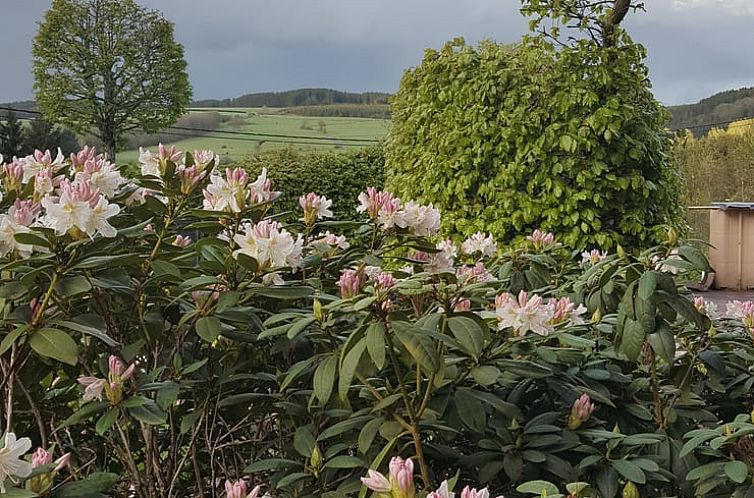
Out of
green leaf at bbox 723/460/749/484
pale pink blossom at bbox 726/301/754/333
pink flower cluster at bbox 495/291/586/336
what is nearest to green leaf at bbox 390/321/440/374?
pink flower cluster at bbox 495/291/586/336

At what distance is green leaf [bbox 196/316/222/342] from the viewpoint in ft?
2.98

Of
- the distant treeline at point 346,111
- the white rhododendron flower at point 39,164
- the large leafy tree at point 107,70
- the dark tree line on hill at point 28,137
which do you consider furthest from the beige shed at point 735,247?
the white rhododendron flower at point 39,164

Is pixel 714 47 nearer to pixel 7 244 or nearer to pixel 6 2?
pixel 7 244

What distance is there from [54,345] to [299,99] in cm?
1131

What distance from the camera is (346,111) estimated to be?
11289 mm

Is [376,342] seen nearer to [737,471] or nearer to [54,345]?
[54,345]

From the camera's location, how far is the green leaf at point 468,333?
0.84 m

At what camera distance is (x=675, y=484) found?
3.64 feet

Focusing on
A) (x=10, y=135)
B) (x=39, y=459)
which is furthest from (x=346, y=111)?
(x=39, y=459)

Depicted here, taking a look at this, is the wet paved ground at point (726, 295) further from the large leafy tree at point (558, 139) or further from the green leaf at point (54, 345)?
the green leaf at point (54, 345)

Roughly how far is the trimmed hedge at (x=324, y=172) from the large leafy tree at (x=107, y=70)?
390 cm

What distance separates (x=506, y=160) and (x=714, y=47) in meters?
4.15

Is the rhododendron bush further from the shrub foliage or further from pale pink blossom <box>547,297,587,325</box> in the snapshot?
the shrub foliage

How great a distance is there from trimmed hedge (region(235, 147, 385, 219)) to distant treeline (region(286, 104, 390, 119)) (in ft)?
15.3
